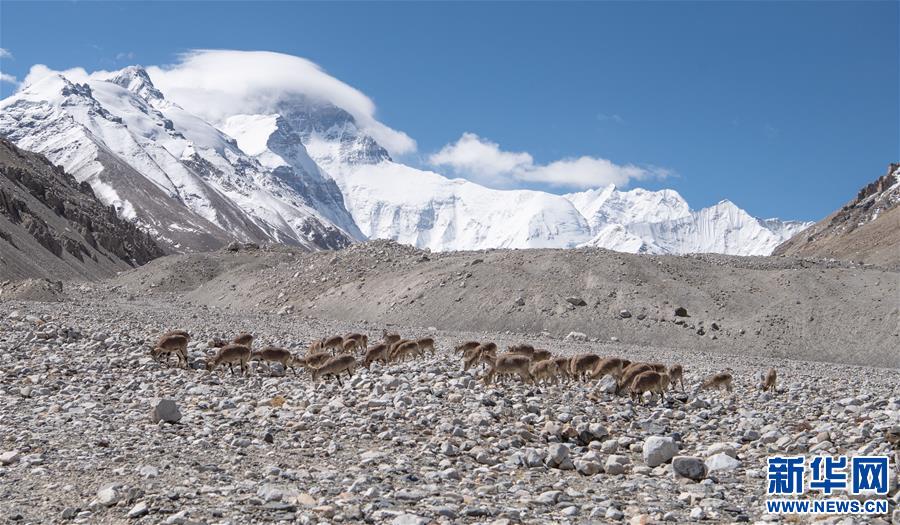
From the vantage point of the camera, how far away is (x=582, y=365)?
21.2 m

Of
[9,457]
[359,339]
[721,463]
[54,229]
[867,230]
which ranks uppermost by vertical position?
[867,230]

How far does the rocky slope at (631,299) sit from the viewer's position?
43.6 meters

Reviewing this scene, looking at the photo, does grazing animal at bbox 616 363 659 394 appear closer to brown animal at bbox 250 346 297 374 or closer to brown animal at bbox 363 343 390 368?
brown animal at bbox 363 343 390 368

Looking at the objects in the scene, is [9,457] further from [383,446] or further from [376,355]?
[376,355]

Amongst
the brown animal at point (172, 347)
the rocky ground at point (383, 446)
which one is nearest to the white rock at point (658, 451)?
the rocky ground at point (383, 446)

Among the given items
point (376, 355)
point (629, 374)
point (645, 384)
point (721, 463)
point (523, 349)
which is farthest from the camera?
point (523, 349)

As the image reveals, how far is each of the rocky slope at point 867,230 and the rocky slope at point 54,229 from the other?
11992 cm

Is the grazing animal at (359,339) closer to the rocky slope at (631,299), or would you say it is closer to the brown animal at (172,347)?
the brown animal at (172,347)

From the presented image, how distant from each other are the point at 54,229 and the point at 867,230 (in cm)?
14983

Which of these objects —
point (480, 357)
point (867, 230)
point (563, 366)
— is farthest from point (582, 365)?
point (867, 230)

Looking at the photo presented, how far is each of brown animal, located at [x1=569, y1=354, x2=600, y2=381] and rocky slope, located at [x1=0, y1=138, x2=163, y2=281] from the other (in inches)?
2834

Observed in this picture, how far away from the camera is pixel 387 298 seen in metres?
53.0

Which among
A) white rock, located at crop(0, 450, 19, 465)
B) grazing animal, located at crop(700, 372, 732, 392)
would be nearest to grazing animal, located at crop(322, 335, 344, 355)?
grazing animal, located at crop(700, 372, 732, 392)

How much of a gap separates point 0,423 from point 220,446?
13.8 feet
